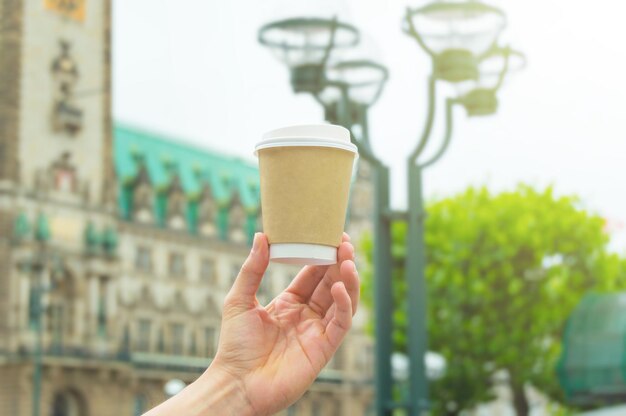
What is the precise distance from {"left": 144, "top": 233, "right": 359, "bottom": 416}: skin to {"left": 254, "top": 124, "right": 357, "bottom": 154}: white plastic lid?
277 mm

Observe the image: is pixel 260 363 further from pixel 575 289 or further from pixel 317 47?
pixel 575 289

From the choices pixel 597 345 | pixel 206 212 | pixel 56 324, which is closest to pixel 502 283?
pixel 597 345

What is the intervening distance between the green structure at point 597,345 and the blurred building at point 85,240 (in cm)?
2211

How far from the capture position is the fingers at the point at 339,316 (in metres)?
3.33

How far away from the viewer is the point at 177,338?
7069 centimetres

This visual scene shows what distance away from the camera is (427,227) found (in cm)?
4394

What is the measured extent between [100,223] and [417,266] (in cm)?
5257

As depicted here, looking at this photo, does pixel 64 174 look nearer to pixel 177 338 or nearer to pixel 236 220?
pixel 177 338

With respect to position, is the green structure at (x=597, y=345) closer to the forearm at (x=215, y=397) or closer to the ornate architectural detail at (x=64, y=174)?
the ornate architectural detail at (x=64, y=174)

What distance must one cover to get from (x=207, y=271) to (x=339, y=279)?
71.7m

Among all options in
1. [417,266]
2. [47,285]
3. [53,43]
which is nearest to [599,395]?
[417,266]

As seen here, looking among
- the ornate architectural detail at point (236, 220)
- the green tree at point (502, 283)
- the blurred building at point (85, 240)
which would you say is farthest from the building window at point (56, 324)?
the green tree at point (502, 283)

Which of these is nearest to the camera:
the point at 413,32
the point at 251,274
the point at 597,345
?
the point at 251,274

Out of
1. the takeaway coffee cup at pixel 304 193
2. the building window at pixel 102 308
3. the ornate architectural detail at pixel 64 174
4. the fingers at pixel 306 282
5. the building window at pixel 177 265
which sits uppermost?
the ornate architectural detail at pixel 64 174
